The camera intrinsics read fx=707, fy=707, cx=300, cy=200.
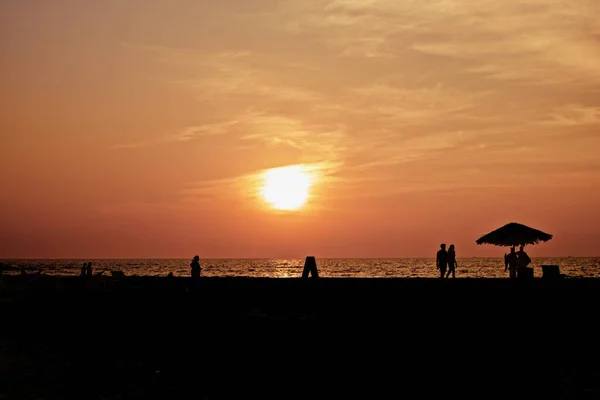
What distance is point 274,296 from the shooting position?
34406mm

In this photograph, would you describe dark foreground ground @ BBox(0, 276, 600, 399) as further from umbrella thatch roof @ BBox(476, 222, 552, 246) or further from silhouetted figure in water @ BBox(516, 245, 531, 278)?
umbrella thatch roof @ BBox(476, 222, 552, 246)

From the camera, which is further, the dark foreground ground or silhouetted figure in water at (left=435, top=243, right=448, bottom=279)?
silhouetted figure in water at (left=435, top=243, right=448, bottom=279)

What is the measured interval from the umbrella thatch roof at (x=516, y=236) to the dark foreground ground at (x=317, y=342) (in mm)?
3865

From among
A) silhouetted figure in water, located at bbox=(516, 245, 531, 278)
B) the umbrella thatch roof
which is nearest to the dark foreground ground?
silhouetted figure in water, located at bbox=(516, 245, 531, 278)

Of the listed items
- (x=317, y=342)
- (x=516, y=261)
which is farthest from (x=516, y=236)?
(x=317, y=342)

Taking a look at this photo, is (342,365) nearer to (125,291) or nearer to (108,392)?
(108,392)

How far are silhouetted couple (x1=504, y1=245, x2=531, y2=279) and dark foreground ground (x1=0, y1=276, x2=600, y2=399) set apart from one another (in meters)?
1.56

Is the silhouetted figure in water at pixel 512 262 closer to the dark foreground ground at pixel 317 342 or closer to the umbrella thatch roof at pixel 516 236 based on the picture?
the umbrella thatch roof at pixel 516 236

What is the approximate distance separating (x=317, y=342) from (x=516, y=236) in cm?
1594

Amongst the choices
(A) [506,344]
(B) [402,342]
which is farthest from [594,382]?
(B) [402,342]

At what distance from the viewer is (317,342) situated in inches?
937

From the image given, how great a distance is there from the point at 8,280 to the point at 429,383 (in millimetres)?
36765

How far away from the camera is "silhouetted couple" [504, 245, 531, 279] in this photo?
109ft

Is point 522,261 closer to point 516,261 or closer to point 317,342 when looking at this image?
point 516,261
